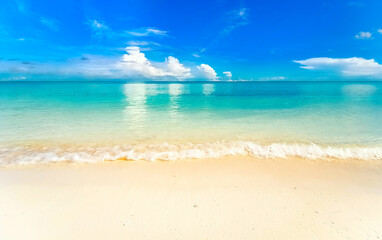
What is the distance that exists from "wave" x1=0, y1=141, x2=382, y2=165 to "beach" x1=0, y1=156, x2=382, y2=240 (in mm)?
458

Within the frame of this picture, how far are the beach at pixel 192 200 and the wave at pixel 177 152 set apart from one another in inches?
18.1

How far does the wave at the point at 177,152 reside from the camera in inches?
253

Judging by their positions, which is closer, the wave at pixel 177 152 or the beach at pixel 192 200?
the beach at pixel 192 200

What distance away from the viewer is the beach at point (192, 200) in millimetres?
3459

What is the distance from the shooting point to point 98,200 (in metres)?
4.26

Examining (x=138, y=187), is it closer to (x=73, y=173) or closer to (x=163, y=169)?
(x=163, y=169)

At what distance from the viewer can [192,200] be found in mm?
4266

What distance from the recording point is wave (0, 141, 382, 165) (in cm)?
643

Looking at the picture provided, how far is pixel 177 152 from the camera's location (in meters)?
6.94

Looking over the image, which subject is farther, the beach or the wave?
the wave

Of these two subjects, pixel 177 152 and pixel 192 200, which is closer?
pixel 192 200

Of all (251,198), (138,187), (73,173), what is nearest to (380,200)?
(251,198)

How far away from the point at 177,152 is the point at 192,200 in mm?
2828

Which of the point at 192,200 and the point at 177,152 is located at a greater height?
the point at 177,152
